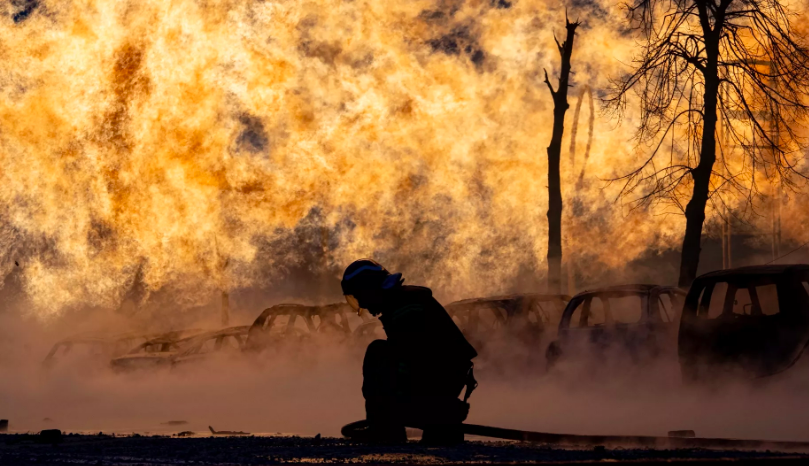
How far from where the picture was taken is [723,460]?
6.06 m

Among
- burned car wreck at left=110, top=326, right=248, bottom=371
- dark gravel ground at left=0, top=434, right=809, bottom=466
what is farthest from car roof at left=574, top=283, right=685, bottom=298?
burned car wreck at left=110, top=326, right=248, bottom=371

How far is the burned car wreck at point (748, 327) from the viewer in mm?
11312

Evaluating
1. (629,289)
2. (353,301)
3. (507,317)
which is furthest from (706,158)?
(353,301)

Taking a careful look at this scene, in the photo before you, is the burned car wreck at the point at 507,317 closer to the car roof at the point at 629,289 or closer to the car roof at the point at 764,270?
the car roof at the point at 629,289

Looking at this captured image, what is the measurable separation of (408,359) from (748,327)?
16.9 feet

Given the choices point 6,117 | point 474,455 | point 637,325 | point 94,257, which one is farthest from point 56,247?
point 474,455

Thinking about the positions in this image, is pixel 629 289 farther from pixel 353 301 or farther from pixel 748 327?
pixel 353 301

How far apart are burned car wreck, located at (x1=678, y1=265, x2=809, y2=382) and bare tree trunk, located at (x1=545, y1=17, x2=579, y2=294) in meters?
12.9

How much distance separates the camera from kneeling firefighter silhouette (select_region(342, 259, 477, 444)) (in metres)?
7.75

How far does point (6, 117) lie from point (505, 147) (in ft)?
47.9

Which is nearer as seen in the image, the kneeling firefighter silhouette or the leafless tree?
the kneeling firefighter silhouette

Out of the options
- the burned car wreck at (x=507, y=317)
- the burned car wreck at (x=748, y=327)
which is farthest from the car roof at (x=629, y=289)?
the burned car wreck at (x=507, y=317)

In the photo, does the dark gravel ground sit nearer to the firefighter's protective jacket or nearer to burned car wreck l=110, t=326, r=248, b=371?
the firefighter's protective jacket

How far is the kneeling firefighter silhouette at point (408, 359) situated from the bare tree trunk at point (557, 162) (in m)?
17.4
